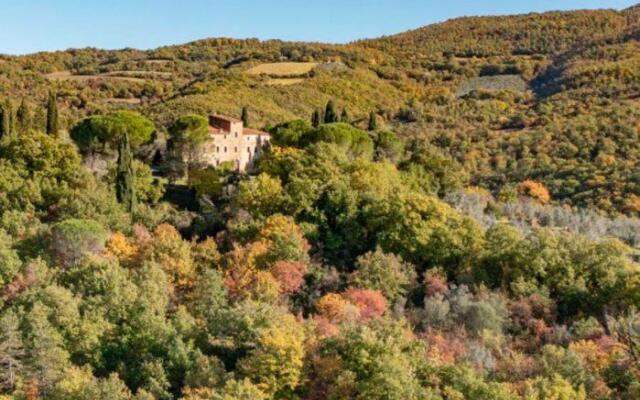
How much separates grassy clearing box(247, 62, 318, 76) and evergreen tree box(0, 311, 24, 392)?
8770 centimetres

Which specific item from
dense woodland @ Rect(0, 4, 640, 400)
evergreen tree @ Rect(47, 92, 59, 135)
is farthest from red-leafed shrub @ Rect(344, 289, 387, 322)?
evergreen tree @ Rect(47, 92, 59, 135)

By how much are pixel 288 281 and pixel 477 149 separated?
47524mm

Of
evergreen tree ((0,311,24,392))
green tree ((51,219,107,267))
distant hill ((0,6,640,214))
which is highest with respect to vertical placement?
distant hill ((0,6,640,214))

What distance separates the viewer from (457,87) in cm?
11706

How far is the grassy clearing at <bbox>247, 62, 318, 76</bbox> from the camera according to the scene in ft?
370

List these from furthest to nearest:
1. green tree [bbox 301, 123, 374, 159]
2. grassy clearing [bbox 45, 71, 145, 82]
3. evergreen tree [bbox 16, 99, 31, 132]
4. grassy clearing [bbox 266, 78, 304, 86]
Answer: grassy clearing [bbox 45, 71, 145, 82] → grassy clearing [bbox 266, 78, 304, 86] → evergreen tree [bbox 16, 99, 31, 132] → green tree [bbox 301, 123, 374, 159]

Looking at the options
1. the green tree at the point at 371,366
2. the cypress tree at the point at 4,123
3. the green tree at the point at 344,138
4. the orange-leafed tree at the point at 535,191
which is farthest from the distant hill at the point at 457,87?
the green tree at the point at 371,366

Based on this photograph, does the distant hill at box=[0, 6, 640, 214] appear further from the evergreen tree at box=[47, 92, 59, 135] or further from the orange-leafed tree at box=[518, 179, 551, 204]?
the evergreen tree at box=[47, 92, 59, 135]

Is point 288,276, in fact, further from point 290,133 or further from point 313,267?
point 290,133

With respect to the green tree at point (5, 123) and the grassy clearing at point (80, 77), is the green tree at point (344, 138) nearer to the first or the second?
the green tree at point (5, 123)

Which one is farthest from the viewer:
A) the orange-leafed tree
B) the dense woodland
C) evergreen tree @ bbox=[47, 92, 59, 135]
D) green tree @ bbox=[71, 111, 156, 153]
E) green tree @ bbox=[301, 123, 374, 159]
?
the orange-leafed tree

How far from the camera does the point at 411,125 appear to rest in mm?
90312

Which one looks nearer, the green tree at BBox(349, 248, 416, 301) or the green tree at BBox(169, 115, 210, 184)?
the green tree at BBox(349, 248, 416, 301)

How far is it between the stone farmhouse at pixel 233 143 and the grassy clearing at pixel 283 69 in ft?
178
